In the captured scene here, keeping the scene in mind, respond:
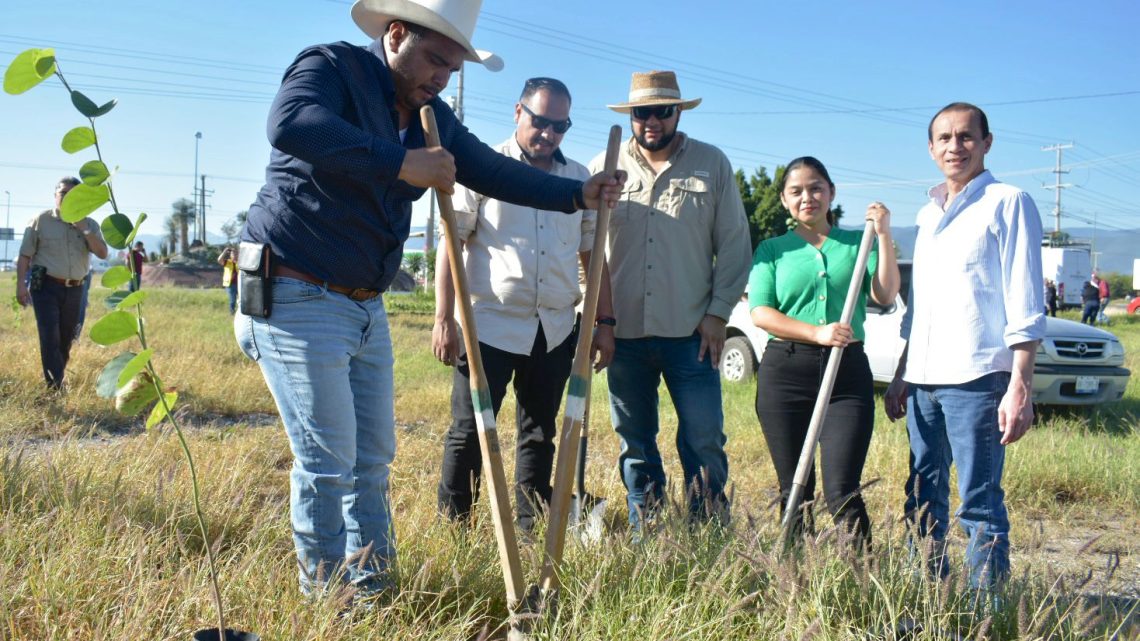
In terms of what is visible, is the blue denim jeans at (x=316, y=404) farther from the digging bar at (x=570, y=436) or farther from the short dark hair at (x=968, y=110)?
the short dark hair at (x=968, y=110)

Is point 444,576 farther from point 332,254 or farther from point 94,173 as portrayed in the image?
point 94,173

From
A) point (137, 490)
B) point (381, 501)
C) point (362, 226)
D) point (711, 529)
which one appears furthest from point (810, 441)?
point (137, 490)

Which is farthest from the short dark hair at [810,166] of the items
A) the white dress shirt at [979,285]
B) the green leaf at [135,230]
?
the green leaf at [135,230]

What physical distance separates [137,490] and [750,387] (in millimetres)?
6823

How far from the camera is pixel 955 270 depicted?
11.2 feet

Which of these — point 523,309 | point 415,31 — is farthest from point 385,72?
point 523,309

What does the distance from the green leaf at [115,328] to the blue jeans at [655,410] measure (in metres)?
2.49

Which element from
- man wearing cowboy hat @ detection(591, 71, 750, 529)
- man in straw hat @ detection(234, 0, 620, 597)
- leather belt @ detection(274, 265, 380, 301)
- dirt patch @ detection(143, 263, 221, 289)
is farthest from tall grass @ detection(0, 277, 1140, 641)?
dirt patch @ detection(143, 263, 221, 289)

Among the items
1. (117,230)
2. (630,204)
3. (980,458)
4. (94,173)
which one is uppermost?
(630,204)

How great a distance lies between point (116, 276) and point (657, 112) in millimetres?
2683

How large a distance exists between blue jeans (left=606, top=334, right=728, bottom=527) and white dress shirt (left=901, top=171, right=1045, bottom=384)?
0.89 m

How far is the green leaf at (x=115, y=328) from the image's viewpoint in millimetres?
1892

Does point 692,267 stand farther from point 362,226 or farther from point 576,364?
point 362,226

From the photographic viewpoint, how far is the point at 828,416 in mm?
3805
